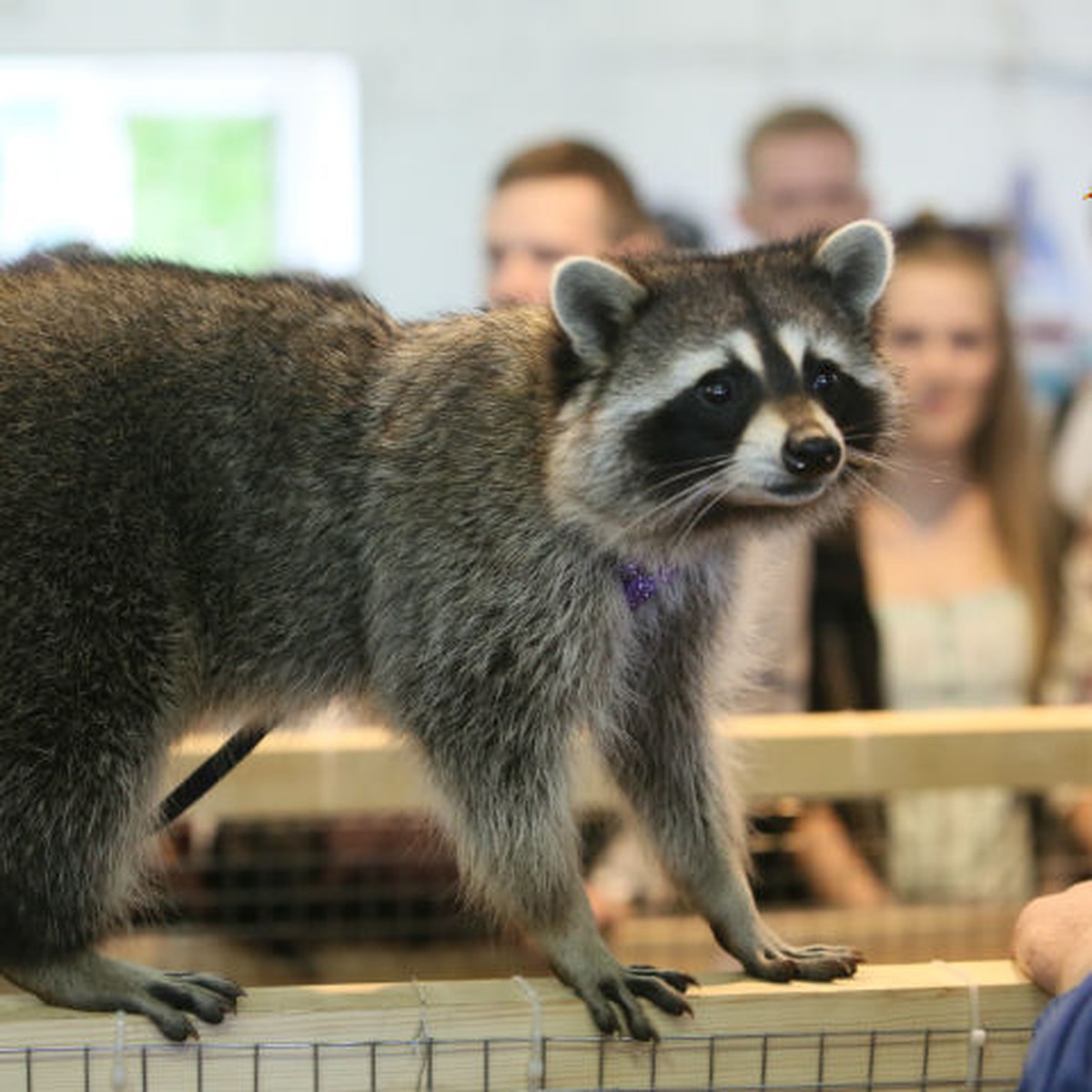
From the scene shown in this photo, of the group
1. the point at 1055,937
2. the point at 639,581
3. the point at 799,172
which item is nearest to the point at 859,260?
the point at 639,581

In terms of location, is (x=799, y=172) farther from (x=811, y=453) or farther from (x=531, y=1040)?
(x=531, y=1040)

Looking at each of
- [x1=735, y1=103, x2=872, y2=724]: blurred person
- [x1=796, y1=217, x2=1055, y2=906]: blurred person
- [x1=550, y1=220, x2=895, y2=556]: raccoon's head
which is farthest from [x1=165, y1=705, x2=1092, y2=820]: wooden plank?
[x1=735, y1=103, x2=872, y2=724]: blurred person

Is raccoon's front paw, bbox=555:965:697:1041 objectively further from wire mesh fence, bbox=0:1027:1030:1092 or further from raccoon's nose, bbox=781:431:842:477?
raccoon's nose, bbox=781:431:842:477

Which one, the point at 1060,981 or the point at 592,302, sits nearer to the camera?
the point at 1060,981

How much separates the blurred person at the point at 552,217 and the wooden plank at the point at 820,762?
2.90 ft

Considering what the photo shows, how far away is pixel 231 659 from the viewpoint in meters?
2.02

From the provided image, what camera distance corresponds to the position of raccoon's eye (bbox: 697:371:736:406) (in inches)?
71.9

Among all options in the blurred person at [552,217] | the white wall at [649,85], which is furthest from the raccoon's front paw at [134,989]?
the white wall at [649,85]

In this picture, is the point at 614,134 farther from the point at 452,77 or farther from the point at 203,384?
the point at 203,384

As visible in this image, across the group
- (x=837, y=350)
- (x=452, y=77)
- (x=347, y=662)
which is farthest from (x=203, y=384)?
(x=452, y=77)

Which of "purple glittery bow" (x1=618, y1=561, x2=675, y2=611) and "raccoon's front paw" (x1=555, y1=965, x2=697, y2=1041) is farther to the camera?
"purple glittery bow" (x1=618, y1=561, x2=675, y2=611)

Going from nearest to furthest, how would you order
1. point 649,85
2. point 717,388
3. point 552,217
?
point 717,388 → point 552,217 → point 649,85

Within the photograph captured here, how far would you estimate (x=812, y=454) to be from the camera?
172 centimetres

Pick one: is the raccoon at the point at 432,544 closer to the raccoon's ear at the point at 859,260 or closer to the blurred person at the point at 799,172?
the raccoon's ear at the point at 859,260
